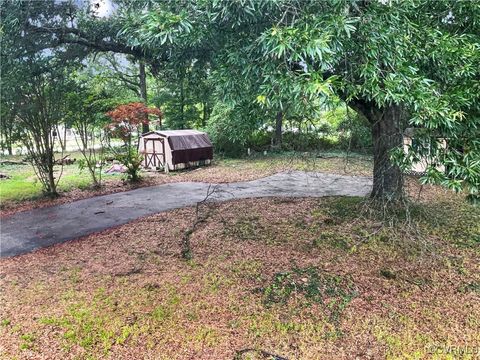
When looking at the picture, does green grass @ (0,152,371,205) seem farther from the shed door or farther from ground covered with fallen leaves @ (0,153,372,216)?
the shed door

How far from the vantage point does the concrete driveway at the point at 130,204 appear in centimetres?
523

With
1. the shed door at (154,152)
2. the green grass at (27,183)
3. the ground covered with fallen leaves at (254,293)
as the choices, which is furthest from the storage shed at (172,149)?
the ground covered with fallen leaves at (254,293)

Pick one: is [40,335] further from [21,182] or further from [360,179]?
[360,179]

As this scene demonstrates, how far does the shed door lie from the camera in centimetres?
1095

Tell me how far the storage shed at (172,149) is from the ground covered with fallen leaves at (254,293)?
227 inches

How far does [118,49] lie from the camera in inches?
196

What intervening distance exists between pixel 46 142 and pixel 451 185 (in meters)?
7.12

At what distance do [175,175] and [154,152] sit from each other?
137 cm

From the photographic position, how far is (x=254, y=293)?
3465mm

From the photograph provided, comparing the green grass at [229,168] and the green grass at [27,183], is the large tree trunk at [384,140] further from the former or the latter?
the green grass at [27,183]

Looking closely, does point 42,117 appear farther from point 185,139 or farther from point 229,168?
point 229,168

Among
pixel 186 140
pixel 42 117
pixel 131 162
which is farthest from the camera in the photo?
pixel 186 140

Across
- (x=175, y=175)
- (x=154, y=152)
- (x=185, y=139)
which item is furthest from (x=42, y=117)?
(x=185, y=139)

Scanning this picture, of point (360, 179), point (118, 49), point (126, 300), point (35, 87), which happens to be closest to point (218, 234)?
point (126, 300)
